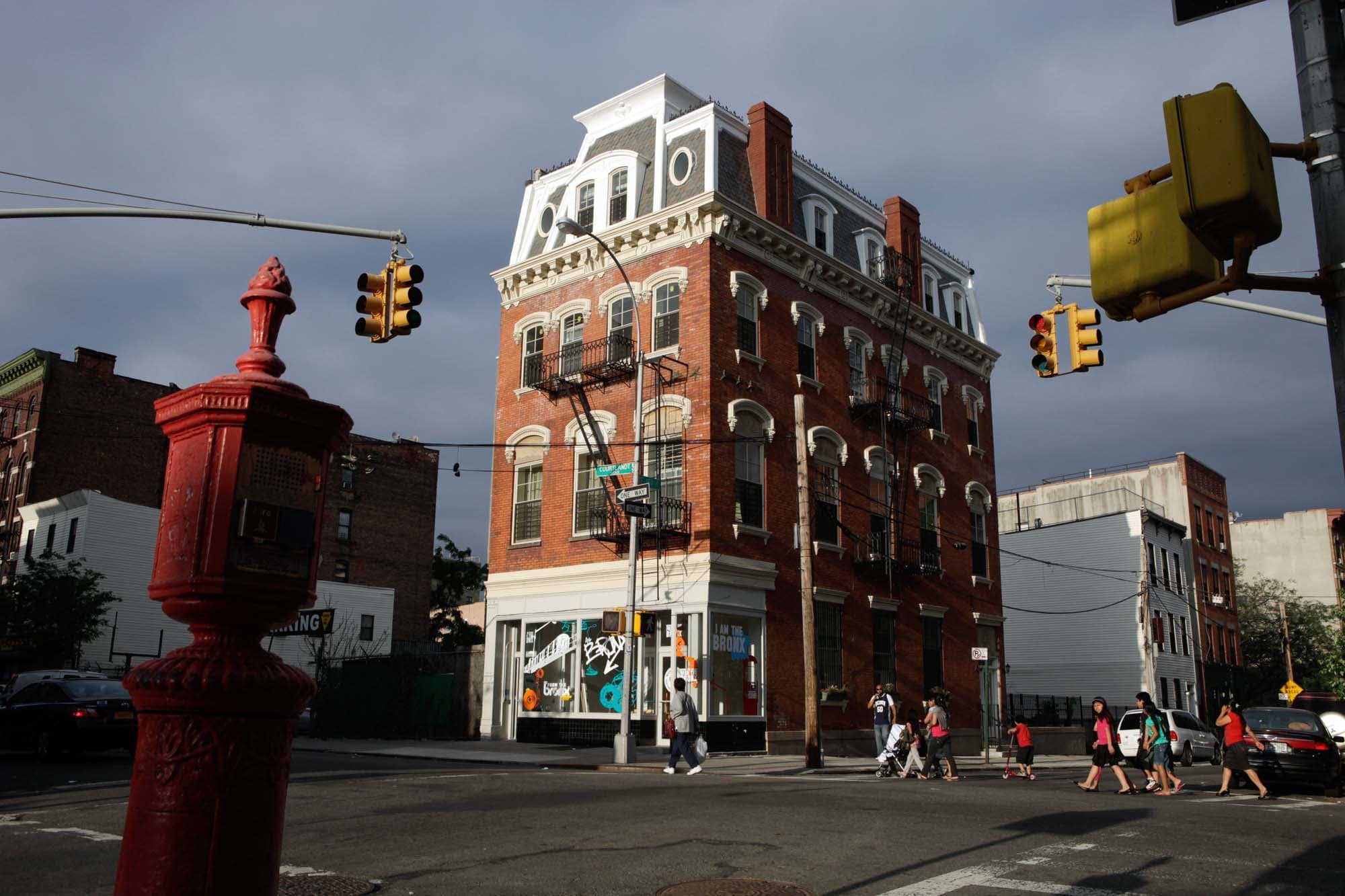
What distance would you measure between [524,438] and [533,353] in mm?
2733

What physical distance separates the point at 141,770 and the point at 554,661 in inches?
1056

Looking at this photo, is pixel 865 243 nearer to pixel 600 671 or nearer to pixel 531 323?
pixel 531 323

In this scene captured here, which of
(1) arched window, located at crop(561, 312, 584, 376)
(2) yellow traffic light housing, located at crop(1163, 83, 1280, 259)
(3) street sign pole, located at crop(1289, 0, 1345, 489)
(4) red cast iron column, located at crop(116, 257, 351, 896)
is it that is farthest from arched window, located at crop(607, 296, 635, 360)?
(2) yellow traffic light housing, located at crop(1163, 83, 1280, 259)

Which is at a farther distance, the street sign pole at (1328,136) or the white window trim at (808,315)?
the white window trim at (808,315)

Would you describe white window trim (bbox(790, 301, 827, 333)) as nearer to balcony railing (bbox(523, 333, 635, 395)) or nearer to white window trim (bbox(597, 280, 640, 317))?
white window trim (bbox(597, 280, 640, 317))

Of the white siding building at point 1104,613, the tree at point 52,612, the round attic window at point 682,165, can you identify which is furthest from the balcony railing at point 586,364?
the white siding building at point 1104,613

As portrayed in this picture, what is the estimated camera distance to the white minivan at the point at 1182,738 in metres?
29.7

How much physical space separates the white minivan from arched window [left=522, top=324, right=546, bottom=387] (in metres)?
19.0

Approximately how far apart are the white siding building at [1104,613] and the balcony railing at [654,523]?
95.7 ft

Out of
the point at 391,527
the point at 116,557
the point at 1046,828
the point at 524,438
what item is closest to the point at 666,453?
the point at 524,438

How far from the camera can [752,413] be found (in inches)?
1142

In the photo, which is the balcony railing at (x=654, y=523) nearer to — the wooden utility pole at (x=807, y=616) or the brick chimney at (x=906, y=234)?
the wooden utility pole at (x=807, y=616)

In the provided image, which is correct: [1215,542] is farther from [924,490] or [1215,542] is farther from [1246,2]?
[1246,2]

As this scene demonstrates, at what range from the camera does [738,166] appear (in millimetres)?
30484
